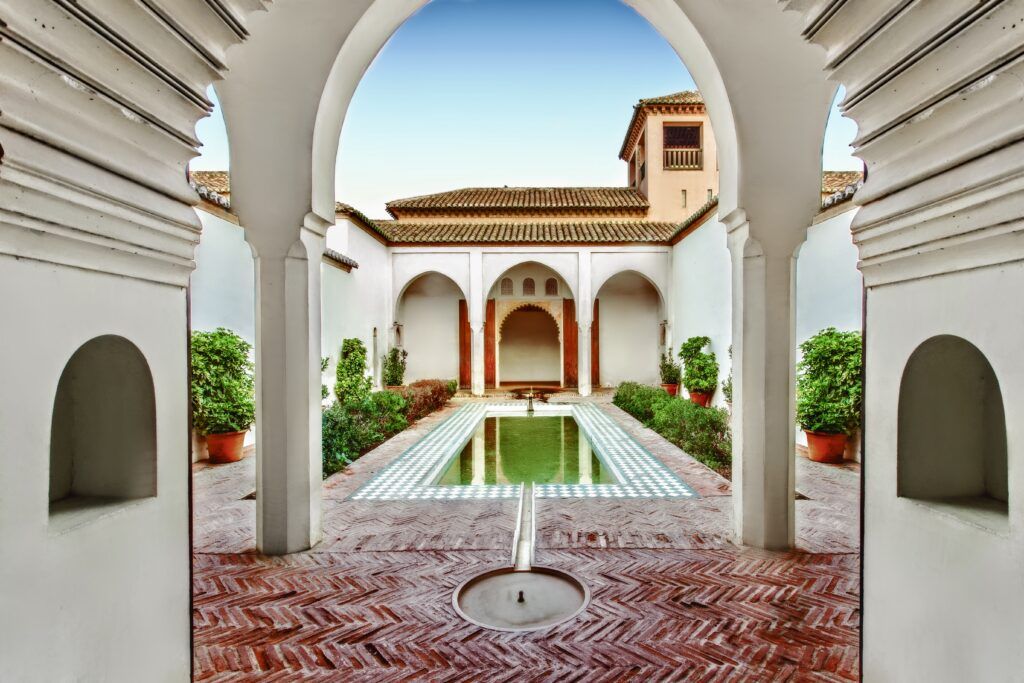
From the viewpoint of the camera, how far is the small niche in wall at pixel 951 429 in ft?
6.54

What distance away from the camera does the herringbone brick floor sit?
3111 mm

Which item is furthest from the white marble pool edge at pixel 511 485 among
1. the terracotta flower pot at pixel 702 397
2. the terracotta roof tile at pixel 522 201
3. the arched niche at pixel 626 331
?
the terracotta roof tile at pixel 522 201

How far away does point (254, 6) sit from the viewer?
2.19 meters

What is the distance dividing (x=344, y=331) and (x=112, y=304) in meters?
12.9

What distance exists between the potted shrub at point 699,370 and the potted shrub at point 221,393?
10.6 meters

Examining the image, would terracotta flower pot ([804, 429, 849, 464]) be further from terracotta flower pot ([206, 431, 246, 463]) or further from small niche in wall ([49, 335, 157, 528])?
terracotta flower pot ([206, 431, 246, 463])

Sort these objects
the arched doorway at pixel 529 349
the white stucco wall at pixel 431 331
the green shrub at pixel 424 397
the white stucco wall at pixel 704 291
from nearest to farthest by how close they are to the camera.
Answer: the green shrub at pixel 424 397, the white stucco wall at pixel 704 291, the white stucco wall at pixel 431 331, the arched doorway at pixel 529 349

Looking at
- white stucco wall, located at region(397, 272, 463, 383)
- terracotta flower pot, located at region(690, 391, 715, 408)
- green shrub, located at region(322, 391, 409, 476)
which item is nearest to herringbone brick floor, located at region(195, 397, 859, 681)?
green shrub, located at region(322, 391, 409, 476)

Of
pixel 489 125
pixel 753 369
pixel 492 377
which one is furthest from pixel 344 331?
pixel 489 125

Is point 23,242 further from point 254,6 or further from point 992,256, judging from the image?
point 992,256

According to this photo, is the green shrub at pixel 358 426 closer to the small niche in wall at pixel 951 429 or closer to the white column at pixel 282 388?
the white column at pixel 282 388

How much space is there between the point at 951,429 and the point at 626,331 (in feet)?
60.0

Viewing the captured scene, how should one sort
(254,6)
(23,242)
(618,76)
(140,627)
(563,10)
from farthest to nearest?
1. (618,76)
2. (563,10)
3. (254,6)
4. (140,627)
5. (23,242)

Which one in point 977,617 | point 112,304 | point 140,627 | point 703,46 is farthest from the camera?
point 703,46
